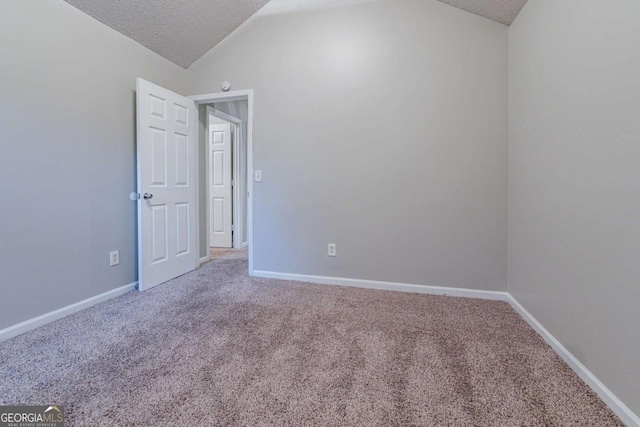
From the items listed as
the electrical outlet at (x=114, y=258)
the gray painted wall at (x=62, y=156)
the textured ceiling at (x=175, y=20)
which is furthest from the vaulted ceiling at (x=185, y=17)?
the electrical outlet at (x=114, y=258)

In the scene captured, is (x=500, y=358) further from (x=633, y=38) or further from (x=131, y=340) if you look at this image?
(x=131, y=340)

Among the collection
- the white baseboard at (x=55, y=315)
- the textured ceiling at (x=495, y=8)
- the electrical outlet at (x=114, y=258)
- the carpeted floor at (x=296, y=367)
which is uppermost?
the textured ceiling at (x=495, y=8)

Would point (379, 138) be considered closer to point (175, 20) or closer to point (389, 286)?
point (389, 286)

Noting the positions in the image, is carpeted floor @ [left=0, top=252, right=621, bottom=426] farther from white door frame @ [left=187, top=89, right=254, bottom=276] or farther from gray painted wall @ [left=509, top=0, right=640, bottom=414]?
white door frame @ [left=187, top=89, right=254, bottom=276]

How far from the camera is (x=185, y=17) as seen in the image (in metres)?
2.47

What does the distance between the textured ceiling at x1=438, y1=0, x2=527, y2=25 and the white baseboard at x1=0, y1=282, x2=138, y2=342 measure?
143 inches

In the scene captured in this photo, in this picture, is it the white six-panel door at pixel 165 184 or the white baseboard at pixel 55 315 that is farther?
the white six-panel door at pixel 165 184

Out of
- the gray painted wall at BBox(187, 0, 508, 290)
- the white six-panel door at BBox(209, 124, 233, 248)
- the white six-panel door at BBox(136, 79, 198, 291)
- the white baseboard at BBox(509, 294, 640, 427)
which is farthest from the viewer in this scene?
the white six-panel door at BBox(209, 124, 233, 248)

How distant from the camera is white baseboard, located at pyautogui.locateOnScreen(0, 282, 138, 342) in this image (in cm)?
169

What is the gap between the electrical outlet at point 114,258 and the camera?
2333 mm

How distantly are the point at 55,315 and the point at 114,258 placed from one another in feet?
1.80

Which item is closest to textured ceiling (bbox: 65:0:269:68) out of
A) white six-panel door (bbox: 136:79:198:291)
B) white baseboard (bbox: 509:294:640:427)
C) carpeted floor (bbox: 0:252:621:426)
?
white six-panel door (bbox: 136:79:198:291)

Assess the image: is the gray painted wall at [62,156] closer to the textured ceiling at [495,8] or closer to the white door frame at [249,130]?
the white door frame at [249,130]

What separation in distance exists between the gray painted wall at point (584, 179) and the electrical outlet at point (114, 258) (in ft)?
10.3
